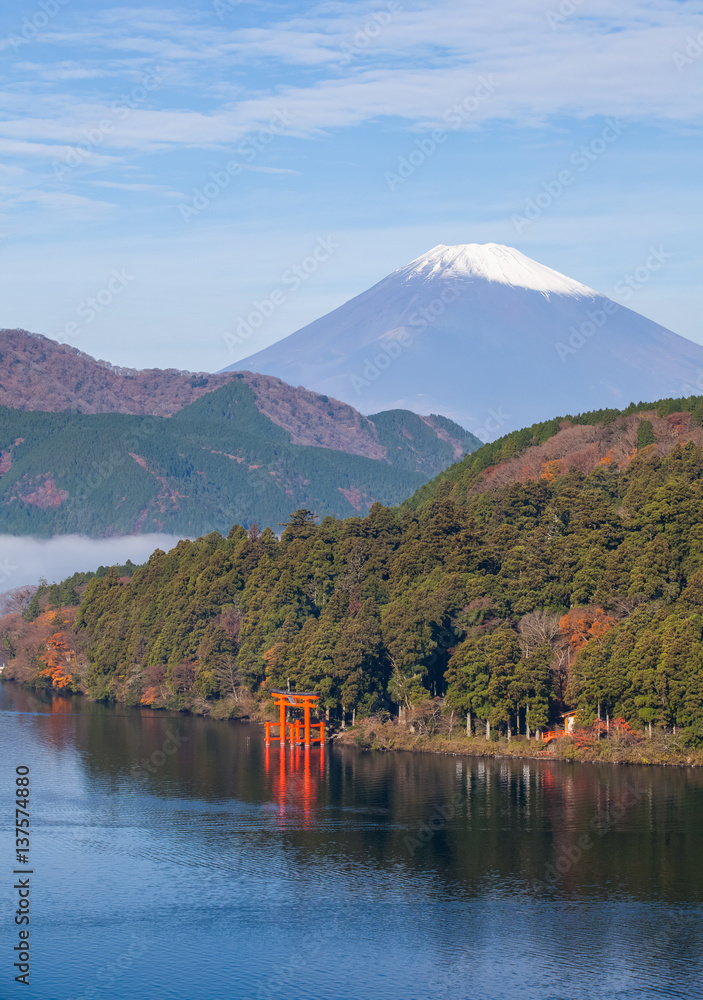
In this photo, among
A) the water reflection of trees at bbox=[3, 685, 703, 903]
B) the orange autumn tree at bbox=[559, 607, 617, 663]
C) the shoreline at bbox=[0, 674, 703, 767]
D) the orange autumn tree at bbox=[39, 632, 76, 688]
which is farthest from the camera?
the orange autumn tree at bbox=[39, 632, 76, 688]

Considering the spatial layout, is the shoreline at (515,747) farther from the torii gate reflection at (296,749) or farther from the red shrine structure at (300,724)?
the torii gate reflection at (296,749)

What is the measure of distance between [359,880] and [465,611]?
1236 inches

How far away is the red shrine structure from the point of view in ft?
248

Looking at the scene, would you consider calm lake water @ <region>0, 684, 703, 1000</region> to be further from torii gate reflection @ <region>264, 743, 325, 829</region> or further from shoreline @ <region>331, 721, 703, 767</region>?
shoreline @ <region>331, 721, 703, 767</region>

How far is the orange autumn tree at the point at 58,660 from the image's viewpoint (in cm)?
10938

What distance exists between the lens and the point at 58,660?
111 meters

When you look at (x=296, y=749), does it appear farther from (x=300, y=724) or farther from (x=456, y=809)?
(x=456, y=809)

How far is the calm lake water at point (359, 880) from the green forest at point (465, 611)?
511 centimetres

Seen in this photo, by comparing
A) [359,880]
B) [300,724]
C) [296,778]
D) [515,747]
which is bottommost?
[359,880]

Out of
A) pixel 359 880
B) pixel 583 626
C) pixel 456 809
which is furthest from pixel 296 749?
pixel 359 880

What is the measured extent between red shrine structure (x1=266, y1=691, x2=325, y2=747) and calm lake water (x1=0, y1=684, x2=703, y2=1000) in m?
4.82

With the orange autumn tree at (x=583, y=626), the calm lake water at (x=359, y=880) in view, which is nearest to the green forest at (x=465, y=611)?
the orange autumn tree at (x=583, y=626)

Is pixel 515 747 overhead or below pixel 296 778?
overhead

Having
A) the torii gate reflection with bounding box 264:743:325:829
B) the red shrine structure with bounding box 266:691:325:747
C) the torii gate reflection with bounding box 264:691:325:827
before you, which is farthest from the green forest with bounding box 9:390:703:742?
the torii gate reflection with bounding box 264:743:325:829
